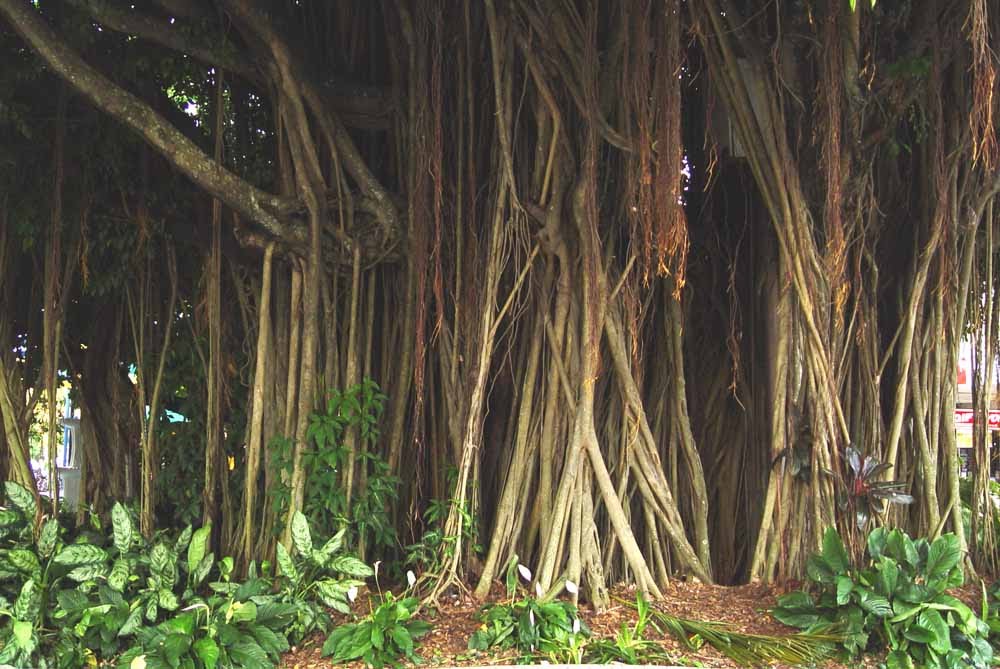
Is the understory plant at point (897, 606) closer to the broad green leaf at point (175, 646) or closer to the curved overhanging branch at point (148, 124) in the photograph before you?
the broad green leaf at point (175, 646)

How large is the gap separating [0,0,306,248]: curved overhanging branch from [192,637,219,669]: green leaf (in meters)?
1.74

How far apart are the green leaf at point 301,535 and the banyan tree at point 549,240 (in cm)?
35

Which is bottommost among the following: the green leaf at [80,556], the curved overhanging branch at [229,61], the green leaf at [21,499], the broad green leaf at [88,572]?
the broad green leaf at [88,572]

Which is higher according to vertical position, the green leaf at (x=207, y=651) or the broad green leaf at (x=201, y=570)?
the broad green leaf at (x=201, y=570)

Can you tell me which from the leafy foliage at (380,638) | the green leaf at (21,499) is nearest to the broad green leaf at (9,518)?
the green leaf at (21,499)

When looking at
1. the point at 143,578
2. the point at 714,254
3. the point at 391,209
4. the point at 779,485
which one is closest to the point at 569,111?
the point at 391,209

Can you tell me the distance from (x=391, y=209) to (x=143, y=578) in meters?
1.90

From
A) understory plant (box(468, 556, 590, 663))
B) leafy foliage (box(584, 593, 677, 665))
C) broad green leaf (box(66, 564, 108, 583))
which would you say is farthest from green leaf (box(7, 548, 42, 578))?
leafy foliage (box(584, 593, 677, 665))

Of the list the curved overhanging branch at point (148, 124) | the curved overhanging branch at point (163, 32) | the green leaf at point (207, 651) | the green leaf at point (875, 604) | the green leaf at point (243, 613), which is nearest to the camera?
the green leaf at point (207, 651)

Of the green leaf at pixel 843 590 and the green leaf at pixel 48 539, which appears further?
the green leaf at pixel 48 539

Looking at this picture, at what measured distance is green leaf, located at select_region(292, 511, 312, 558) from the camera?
3.35 metres

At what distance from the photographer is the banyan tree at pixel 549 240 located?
11.6 ft

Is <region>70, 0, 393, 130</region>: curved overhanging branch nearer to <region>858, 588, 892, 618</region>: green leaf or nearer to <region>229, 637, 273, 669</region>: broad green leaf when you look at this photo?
<region>229, 637, 273, 669</region>: broad green leaf

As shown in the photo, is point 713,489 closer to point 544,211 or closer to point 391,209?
point 544,211
